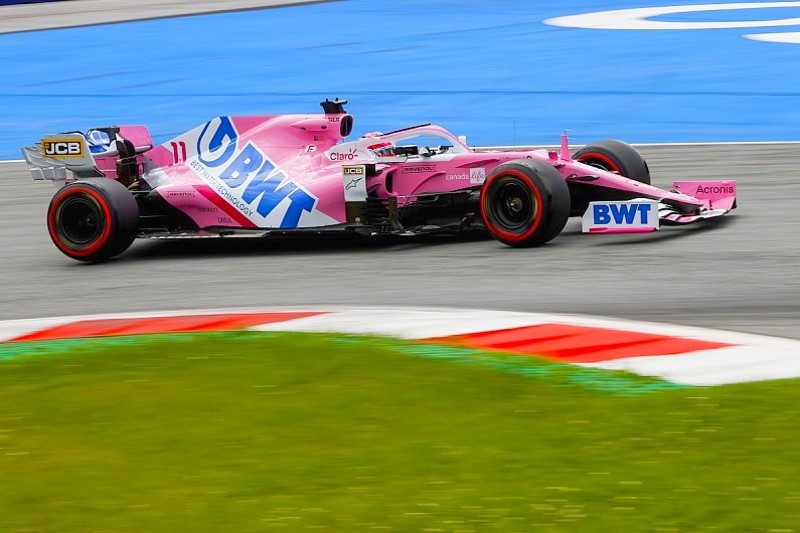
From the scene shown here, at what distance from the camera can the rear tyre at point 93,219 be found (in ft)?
38.9

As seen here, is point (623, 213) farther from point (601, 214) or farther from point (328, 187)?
point (328, 187)

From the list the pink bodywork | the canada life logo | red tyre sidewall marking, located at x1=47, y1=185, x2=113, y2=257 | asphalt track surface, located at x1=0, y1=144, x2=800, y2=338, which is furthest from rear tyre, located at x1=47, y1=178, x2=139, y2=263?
the canada life logo

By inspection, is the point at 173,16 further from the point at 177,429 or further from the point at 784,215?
the point at 177,429

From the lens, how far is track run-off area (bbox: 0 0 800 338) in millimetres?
9812

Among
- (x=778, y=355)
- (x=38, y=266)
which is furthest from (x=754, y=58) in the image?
A: (x=778, y=355)

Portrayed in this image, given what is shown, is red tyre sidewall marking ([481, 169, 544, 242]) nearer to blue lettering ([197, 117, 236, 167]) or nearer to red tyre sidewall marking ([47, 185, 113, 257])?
blue lettering ([197, 117, 236, 167])

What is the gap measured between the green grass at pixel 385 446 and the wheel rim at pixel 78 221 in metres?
4.19

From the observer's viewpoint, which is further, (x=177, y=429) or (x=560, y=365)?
(x=560, y=365)

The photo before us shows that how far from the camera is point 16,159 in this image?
61.4 feet

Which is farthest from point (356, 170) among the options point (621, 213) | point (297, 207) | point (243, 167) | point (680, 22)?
point (680, 22)

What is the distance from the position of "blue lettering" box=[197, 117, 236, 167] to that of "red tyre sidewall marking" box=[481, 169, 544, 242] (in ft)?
8.05

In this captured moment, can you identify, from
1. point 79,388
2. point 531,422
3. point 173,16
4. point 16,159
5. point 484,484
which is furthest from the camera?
point 173,16

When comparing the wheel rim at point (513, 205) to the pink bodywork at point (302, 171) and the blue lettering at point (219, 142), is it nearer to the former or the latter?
the pink bodywork at point (302, 171)

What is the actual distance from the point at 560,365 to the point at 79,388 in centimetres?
241
